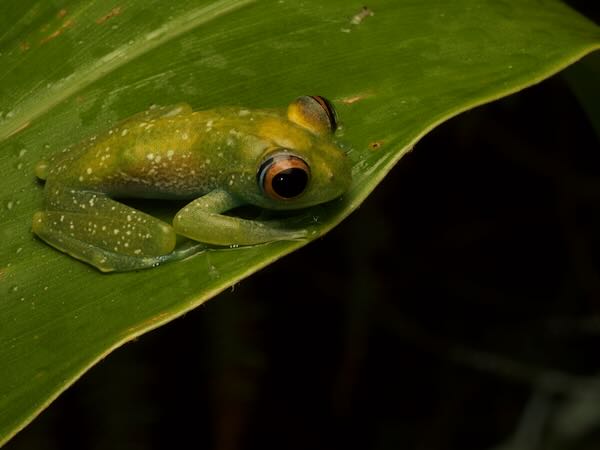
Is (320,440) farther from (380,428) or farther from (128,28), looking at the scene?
(128,28)

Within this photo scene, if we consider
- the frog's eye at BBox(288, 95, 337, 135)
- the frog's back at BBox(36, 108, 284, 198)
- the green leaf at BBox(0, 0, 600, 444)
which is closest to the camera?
the green leaf at BBox(0, 0, 600, 444)

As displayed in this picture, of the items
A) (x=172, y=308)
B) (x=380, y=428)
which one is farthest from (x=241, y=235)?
(x=380, y=428)

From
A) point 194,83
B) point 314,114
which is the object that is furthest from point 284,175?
point 194,83

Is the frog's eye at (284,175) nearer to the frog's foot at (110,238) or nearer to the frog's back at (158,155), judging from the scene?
the frog's back at (158,155)

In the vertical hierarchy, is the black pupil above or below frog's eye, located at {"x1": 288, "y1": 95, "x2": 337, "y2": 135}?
below

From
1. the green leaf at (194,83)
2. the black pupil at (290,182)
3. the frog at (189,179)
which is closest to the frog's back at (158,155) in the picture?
the frog at (189,179)

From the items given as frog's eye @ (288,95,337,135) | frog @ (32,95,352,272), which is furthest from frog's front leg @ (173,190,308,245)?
frog's eye @ (288,95,337,135)

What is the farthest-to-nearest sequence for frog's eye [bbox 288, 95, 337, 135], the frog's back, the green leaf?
1. the frog's back
2. frog's eye [bbox 288, 95, 337, 135]
3. the green leaf

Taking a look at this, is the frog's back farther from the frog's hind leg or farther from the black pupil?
the black pupil
